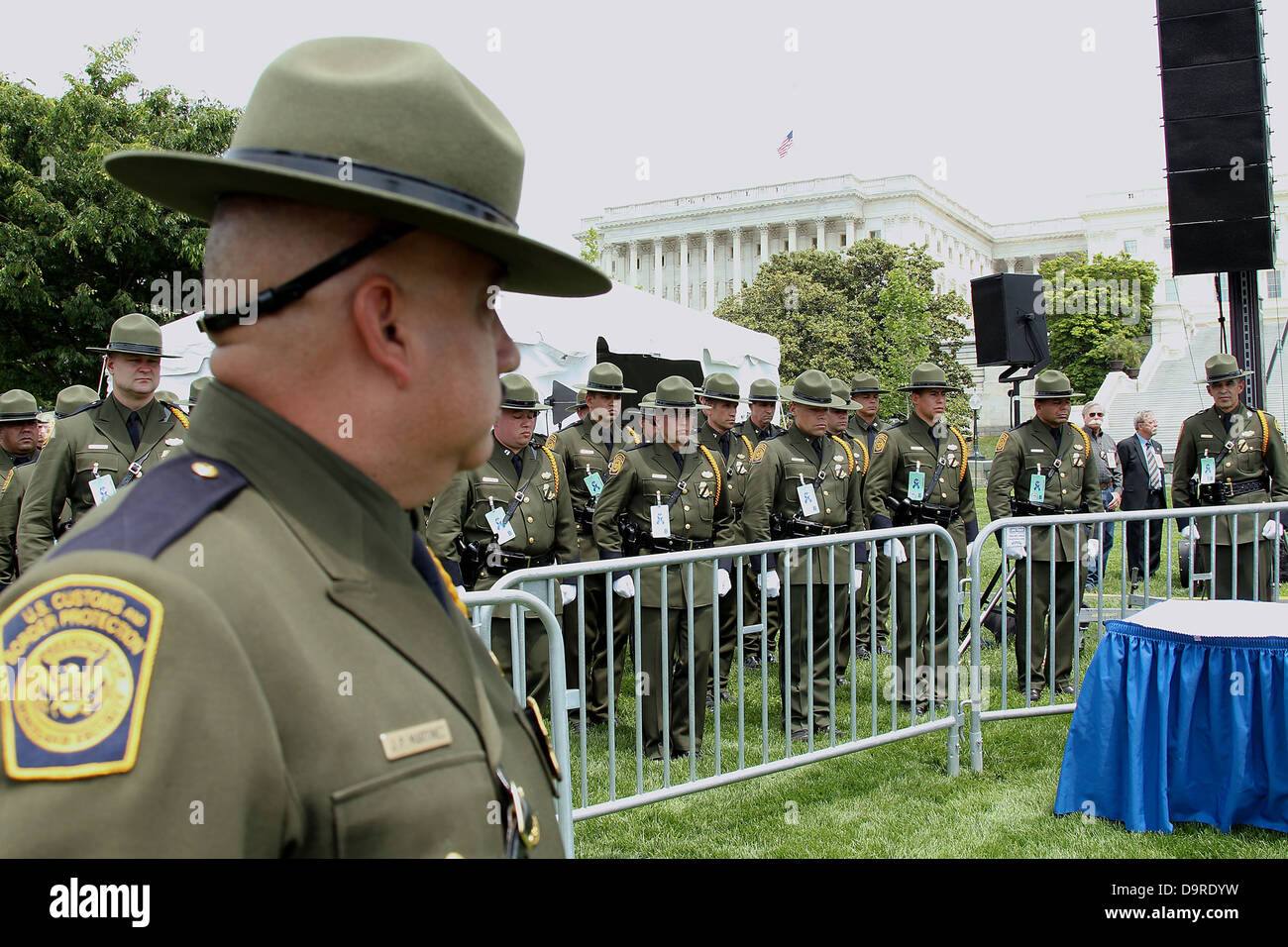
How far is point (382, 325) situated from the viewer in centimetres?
103

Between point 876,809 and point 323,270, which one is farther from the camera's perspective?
point 876,809

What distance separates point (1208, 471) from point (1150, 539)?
2.30 metres

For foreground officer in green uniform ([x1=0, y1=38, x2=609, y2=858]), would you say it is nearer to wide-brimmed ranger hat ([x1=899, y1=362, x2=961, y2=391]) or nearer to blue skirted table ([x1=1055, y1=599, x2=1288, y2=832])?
blue skirted table ([x1=1055, y1=599, x2=1288, y2=832])

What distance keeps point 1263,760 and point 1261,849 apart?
426 millimetres

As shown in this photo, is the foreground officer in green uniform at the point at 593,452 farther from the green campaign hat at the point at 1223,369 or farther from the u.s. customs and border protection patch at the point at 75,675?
the u.s. customs and border protection patch at the point at 75,675

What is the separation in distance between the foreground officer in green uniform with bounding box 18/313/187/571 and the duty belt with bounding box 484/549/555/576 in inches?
80.4

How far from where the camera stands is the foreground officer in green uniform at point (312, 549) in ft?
2.56

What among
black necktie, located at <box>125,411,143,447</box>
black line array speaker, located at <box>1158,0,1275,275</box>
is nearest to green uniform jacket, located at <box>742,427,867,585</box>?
black necktie, located at <box>125,411,143,447</box>

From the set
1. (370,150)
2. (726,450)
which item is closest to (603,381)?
(726,450)

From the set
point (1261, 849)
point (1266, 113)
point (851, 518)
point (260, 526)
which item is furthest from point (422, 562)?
point (1266, 113)

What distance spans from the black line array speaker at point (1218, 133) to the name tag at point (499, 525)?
7.23 m

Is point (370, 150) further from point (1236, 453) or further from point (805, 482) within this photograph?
point (1236, 453)

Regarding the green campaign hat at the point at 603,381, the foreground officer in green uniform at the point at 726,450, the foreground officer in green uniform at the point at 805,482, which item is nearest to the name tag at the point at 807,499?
the foreground officer in green uniform at the point at 805,482

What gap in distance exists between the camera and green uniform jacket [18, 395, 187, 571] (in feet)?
20.3
